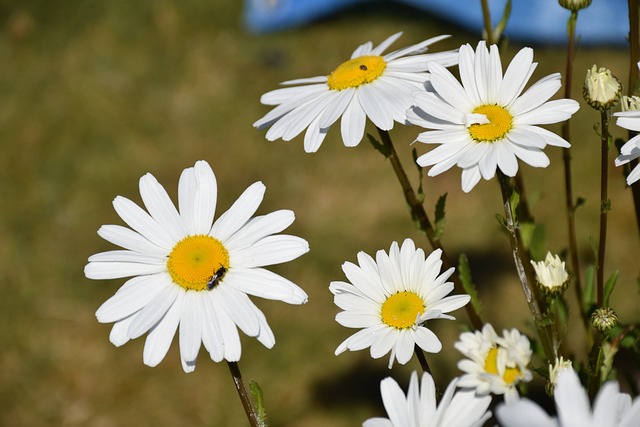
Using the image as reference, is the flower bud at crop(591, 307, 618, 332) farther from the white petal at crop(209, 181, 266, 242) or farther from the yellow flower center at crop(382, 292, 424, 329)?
the white petal at crop(209, 181, 266, 242)

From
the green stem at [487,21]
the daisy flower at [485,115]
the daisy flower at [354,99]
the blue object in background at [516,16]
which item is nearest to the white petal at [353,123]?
the daisy flower at [354,99]

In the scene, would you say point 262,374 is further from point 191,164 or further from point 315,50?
point 315,50

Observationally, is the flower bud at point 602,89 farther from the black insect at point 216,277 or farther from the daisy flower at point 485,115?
the black insect at point 216,277

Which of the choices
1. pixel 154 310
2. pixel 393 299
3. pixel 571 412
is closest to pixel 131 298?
pixel 154 310

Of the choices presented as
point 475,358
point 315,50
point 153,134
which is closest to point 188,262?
point 475,358

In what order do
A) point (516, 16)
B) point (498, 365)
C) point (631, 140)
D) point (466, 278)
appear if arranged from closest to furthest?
point (498, 365) → point (631, 140) → point (466, 278) → point (516, 16)

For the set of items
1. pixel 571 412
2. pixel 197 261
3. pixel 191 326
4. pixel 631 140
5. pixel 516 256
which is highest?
pixel 631 140

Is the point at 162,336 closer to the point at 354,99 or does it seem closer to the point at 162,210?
the point at 162,210
